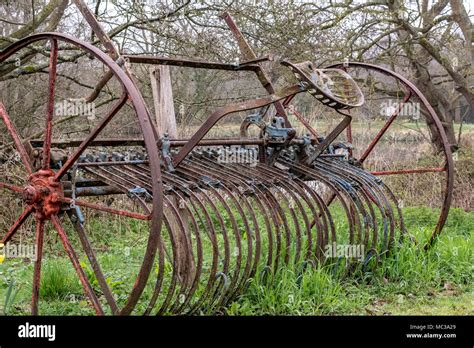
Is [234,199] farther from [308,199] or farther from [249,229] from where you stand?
[308,199]

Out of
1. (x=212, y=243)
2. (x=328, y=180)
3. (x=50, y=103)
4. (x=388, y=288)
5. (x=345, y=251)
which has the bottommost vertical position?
(x=388, y=288)

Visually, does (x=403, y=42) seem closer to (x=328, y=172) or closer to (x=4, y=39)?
(x=328, y=172)

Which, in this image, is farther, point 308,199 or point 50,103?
point 308,199

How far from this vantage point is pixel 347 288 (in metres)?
4.92

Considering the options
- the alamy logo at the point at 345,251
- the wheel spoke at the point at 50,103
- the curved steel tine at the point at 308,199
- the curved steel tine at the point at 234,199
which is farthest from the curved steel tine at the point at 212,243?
the alamy logo at the point at 345,251

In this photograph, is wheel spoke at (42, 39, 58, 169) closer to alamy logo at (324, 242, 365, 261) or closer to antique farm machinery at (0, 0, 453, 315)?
antique farm machinery at (0, 0, 453, 315)

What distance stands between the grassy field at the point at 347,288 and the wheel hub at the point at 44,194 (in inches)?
22.2

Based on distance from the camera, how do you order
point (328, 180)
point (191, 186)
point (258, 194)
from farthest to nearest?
point (328, 180), point (258, 194), point (191, 186)

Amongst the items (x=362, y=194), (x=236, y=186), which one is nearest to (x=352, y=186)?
(x=362, y=194)

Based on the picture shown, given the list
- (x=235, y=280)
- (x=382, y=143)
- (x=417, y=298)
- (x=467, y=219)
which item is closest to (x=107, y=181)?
(x=235, y=280)
